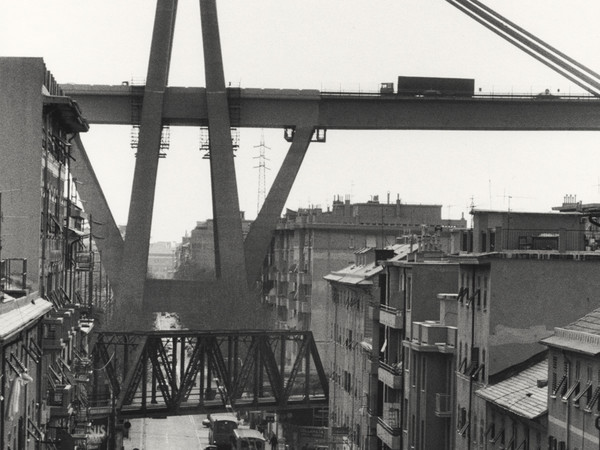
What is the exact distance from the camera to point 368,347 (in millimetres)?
60656

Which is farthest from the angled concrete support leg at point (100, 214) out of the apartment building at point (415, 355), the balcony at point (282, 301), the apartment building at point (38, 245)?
the balcony at point (282, 301)

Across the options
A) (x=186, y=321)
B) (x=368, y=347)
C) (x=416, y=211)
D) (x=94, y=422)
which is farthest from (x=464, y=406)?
(x=416, y=211)

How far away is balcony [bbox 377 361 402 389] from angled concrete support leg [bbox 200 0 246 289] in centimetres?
1783

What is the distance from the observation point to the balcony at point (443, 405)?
45500 mm

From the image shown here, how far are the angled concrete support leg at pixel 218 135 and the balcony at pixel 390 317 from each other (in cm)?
1590

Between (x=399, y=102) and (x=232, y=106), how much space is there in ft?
20.6

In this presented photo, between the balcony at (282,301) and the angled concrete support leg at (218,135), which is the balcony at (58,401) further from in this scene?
the balcony at (282,301)

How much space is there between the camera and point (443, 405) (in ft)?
151

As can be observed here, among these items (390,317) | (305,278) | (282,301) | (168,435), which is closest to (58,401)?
(390,317)

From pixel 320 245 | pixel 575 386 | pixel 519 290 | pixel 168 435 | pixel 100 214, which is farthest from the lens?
pixel 320 245

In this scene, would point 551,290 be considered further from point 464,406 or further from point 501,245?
point 464,406

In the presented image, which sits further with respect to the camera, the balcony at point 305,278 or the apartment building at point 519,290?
the balcony at point 305,278

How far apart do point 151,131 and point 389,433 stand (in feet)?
75.2

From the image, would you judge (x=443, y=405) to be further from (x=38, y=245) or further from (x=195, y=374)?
(x=195, y=374)
